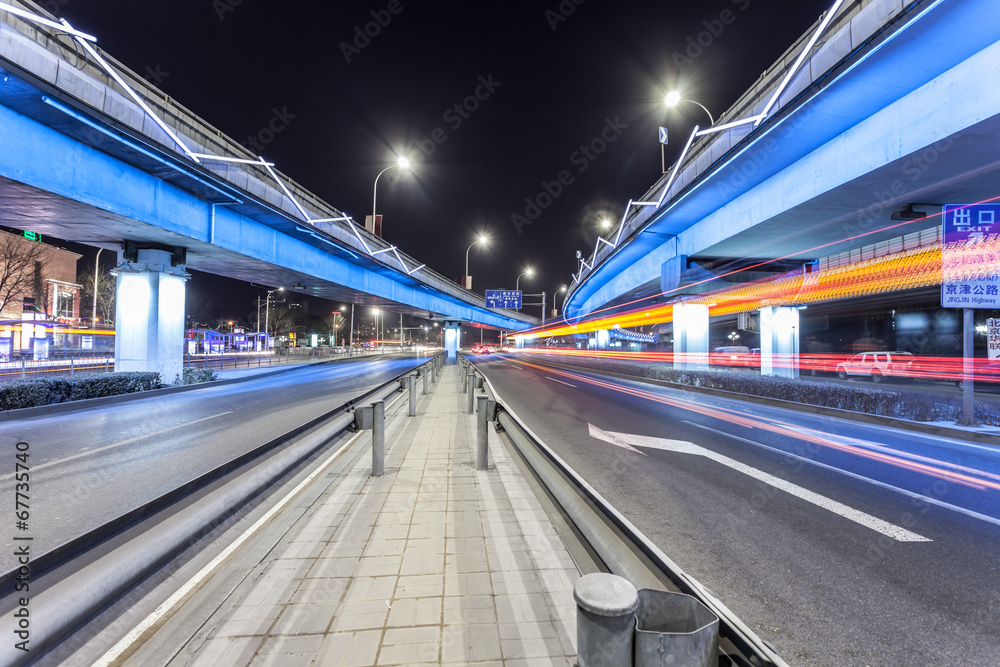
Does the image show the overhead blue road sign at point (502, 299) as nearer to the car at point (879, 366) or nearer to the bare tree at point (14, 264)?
the car at point (879, 366)

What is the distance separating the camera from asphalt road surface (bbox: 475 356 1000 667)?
9.56ft

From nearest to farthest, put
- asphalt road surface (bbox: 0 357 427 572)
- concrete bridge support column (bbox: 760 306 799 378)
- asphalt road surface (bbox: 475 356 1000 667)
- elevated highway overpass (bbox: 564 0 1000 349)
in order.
→ 1. asphalt road surface (bbox: 475 356 1000 667)
2. asphalt road surface (bbox: 0 357 427 572)
3. elevated highway overpass (bbox: 564 0 1000 349)
4. concrete bridge support column (bbox: 760 306 799 378)

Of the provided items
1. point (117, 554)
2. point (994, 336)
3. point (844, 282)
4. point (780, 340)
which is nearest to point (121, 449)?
point (117, 554)

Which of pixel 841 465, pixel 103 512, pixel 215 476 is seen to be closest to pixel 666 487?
pixel 841 465

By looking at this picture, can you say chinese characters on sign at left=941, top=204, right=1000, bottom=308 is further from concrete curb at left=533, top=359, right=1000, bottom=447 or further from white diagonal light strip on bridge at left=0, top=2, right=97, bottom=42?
white diagonal light strip on bridge at left=0, top=2, right=97, bottom=42

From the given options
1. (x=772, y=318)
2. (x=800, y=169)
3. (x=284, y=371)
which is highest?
(x=800, y=169)

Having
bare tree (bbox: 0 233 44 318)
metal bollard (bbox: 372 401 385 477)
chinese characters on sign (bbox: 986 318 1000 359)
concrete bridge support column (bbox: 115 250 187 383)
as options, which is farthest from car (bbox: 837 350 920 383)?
bare tree (bbox: 0 233 44 318)

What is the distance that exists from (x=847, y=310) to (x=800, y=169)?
42.7 m

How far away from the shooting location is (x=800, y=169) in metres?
10.6

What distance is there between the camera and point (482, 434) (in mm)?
6273

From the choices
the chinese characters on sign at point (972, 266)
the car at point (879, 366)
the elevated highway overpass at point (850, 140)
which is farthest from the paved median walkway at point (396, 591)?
the car at point (879, 366)

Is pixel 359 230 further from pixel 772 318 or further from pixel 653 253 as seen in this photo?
pixel 772 318

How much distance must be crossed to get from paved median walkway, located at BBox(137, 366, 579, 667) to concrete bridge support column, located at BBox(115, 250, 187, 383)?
1565cm

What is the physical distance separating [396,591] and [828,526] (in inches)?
179
